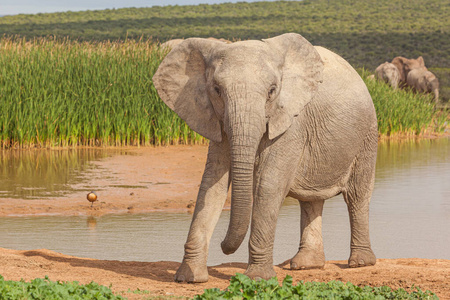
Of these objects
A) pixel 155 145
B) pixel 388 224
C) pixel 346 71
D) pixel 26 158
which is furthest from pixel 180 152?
pixel 346 71

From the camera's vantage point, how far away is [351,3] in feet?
317

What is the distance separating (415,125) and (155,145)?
8372 millimetres

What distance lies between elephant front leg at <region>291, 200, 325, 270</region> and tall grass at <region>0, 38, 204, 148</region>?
970cm

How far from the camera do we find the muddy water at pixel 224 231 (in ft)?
26.2

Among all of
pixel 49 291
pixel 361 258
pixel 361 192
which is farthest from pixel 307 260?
pixel 49 291

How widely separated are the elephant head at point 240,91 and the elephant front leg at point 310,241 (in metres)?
1.30

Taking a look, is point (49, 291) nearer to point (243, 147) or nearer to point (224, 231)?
point (243, 147)

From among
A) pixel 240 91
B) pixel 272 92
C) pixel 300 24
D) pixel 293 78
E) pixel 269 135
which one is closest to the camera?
pixel 240 91

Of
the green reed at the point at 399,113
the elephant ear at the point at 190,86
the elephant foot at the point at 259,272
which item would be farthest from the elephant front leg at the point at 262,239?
the green reed at the point at 399,113

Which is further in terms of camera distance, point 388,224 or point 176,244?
point 388,224

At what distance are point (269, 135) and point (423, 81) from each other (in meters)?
26.3

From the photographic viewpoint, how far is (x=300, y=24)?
256ft

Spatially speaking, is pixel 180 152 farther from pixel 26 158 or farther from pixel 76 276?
pixel 76 276

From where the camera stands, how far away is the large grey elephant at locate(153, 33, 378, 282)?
5.75 meters
